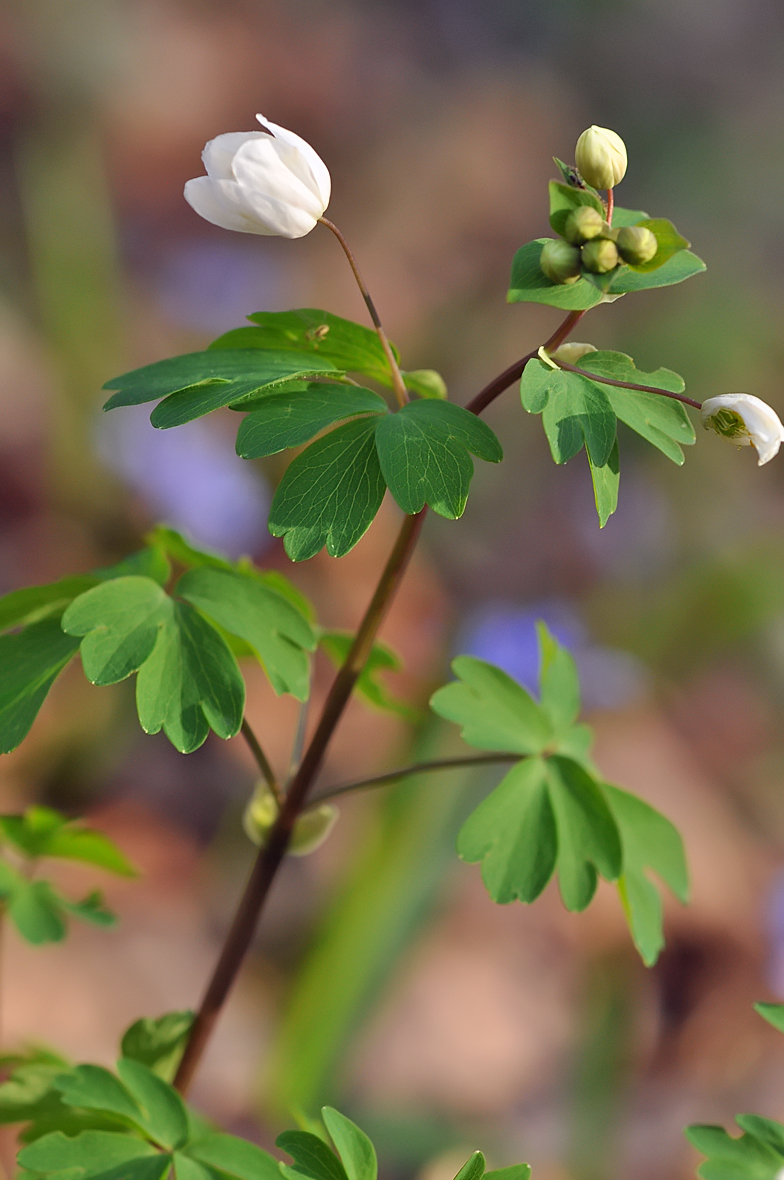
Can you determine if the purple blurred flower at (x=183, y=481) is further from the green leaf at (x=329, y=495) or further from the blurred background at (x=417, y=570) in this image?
the green leaf at (x=329, y=495)

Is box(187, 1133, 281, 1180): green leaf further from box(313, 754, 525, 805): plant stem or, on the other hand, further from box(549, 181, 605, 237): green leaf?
box(549, 181, 605, 237): green leaf

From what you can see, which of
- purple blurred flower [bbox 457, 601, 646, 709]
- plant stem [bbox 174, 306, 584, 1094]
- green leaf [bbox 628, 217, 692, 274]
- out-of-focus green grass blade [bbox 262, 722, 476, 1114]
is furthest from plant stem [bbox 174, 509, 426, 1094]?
purple blurred flower [bbox 457, 601, 646, 709]

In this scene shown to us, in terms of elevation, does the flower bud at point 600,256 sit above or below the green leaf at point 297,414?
above

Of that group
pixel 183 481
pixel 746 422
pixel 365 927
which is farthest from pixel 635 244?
pixel 183 481

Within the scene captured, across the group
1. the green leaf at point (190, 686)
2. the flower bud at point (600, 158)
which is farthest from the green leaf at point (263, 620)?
the flower bud at point (600, 158)

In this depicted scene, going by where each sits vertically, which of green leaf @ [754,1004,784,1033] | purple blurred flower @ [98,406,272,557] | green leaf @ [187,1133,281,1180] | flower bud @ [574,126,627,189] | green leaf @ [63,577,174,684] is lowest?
purple blurred flower @ [98,406,272,557]

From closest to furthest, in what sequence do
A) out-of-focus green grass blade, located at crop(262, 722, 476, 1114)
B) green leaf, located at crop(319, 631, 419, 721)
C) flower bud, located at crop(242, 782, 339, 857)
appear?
1. flower bud, located at crop(242, 782, 339, 857)
2. green leaf, located at crop(319, 631, 419, 721)
3. out-of-focus green grass blade, located at crop(262, 722, 476, 1114)

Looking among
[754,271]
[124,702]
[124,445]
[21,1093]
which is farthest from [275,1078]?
[754,271]
